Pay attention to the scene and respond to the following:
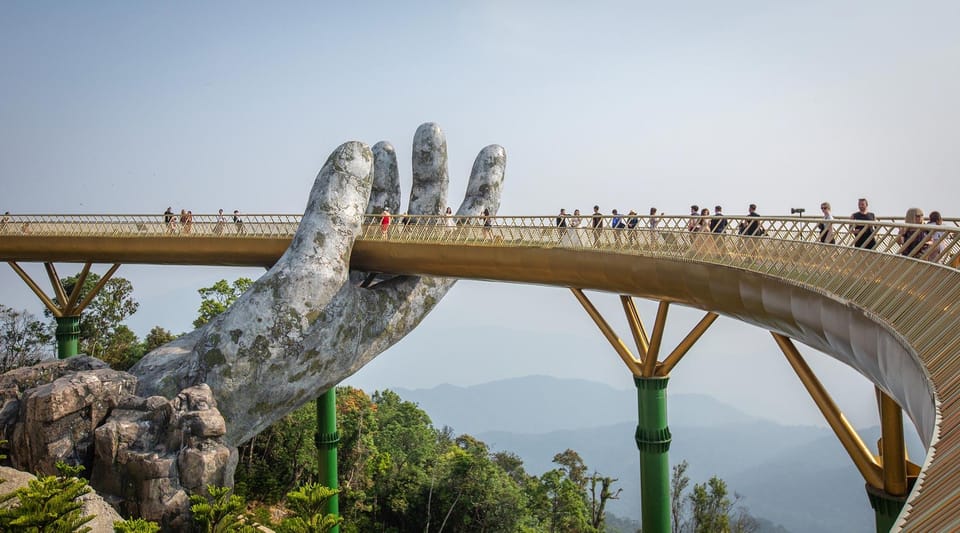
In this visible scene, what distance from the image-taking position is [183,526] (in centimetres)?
1498

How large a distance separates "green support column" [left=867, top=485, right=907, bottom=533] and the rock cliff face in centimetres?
1226

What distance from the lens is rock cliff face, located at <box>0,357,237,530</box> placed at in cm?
1524

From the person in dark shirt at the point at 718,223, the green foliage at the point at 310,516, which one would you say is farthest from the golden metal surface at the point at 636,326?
the green foliage at the point at 310,516

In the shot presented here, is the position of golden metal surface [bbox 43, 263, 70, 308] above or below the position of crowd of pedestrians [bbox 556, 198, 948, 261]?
above

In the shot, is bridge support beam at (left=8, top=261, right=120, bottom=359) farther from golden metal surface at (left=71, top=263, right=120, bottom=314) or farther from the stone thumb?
the stone thumb

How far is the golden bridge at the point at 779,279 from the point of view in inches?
233

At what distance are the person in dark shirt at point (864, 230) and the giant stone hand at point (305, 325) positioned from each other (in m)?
12.7

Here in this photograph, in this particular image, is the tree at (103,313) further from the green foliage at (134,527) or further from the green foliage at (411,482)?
the green foliage at (134,527)

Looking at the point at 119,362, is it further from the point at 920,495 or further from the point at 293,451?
the point at 920,495

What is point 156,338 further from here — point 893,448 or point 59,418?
point 893,448

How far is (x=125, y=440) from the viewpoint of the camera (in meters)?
15.8

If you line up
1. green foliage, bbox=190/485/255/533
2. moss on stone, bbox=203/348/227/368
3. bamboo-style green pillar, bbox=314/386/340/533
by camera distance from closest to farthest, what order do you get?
1. green foliage, bbox=190/485/255/533
2. moss on stone, bbox=203/348/227/368
3. bamboo-style green pillar, bbox=314/386/340/533

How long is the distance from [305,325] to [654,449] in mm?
9123

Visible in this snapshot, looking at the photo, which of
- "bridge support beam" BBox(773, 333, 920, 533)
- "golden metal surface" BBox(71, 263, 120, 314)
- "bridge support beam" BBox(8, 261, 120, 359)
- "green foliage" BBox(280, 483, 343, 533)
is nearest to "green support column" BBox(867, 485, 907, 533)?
"bridge support beam" BBox(773, 333, 920, 533)
